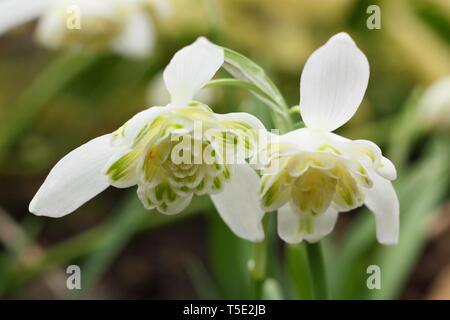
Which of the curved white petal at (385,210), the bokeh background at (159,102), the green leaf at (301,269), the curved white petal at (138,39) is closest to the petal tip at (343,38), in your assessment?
the curved white petal at (385,210)

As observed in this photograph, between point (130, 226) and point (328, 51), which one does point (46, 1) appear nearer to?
point (130, 226)

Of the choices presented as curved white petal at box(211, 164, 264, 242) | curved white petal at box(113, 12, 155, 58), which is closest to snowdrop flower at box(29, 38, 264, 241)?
curved white petal at box(211, 164, 264, 242)

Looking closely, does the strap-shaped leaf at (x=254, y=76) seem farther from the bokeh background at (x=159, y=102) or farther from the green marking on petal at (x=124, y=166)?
the bokeh background at (x=159, y=102)

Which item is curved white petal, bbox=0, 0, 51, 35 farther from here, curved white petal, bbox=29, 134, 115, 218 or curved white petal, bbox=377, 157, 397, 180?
curved white petal, bbox=377, 157, 397, 180

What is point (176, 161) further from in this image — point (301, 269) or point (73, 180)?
point (301, 269)

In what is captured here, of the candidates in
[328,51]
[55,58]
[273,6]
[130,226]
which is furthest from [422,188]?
[55,58]
